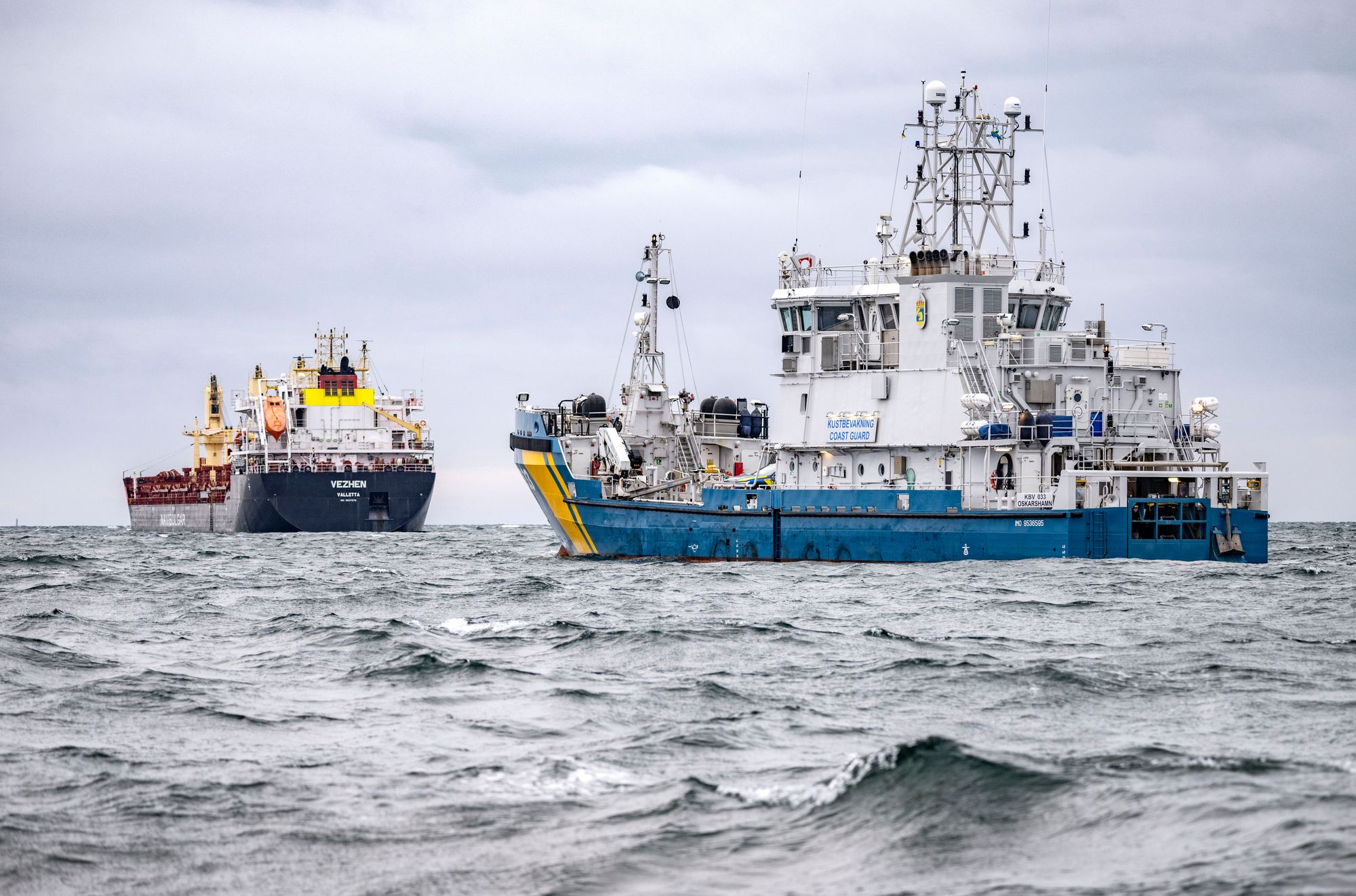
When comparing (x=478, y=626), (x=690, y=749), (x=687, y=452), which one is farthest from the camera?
(x=687, y=452)

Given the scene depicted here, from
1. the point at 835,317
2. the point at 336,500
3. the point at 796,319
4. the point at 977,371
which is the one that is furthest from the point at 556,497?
the point at 336,500

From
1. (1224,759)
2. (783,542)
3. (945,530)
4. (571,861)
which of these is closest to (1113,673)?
(1224,759)

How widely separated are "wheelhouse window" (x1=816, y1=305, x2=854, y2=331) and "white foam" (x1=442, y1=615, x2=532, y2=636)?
1765cm

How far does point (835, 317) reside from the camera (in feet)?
134

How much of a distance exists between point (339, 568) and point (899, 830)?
3533 centimetres

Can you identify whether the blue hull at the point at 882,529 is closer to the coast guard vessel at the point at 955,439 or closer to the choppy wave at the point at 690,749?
the coast guard vessel at the point at 955,439

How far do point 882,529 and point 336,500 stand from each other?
49.4 m

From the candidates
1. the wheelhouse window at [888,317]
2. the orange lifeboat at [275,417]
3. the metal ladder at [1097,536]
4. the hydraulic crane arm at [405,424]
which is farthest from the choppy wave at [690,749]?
the hydraulic crane arm at [405,424]

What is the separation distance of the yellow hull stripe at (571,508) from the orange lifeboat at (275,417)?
47853 millimetres

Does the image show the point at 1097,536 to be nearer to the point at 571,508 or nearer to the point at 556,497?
the point at 571,508

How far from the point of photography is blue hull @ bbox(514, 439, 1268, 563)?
3475cm

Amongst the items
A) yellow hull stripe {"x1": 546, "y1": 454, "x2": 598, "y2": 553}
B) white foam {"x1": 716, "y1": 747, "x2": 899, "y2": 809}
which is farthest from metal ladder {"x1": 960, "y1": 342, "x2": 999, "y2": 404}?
white foam {"x1": 716, "y1": 747, "x2": 899, "y2": 809}

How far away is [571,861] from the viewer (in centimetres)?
1009

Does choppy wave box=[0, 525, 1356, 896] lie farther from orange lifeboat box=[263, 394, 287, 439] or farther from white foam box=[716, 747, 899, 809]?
orange lifeboat box=[263, 394, 287, 439]
